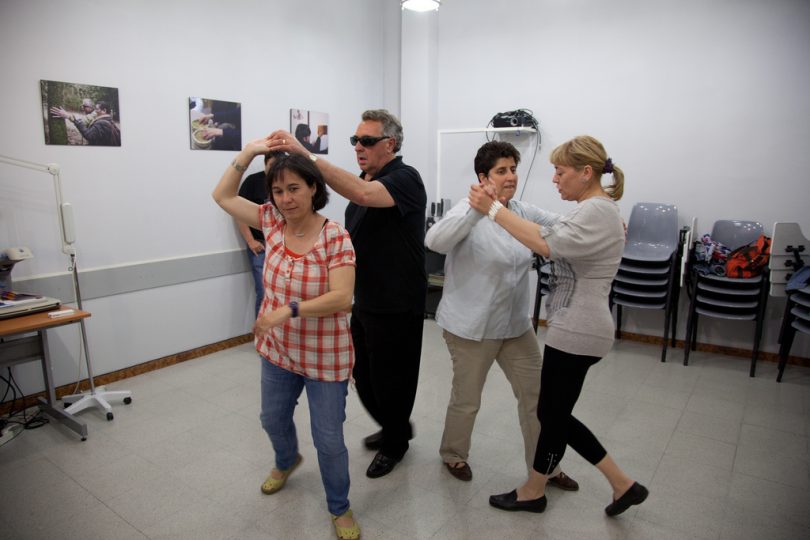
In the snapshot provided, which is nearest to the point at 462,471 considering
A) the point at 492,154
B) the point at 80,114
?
the point at 492,154

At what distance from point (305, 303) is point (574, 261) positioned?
38.5 inches

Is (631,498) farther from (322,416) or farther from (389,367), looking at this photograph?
(322,416)

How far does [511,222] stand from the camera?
1964 mm


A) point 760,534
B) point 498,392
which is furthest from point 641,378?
point 760,534

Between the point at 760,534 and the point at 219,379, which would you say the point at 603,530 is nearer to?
the point at 760,534

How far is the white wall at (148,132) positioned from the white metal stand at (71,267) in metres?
0.20

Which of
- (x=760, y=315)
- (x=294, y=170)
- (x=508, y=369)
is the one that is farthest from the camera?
(x=760, y=315)

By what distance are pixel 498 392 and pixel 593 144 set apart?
2078 millimetres

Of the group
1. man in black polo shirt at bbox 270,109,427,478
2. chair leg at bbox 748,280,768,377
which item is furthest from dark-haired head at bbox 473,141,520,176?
chair leg at bbox 748,280,768,377

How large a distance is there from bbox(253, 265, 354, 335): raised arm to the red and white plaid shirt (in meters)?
0.04

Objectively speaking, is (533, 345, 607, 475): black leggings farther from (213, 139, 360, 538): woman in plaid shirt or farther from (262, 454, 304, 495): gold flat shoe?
(262, 454, 304, 495): gold flat shoe

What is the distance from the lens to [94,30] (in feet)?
11.2

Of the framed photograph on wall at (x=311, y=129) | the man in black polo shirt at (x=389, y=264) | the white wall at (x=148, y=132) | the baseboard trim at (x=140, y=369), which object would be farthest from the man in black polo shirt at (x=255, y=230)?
the man in black polo shirt at (x=389, y=264)

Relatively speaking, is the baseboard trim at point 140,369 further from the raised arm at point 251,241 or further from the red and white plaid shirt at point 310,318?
the red and white plaid shirt at point 310,318
